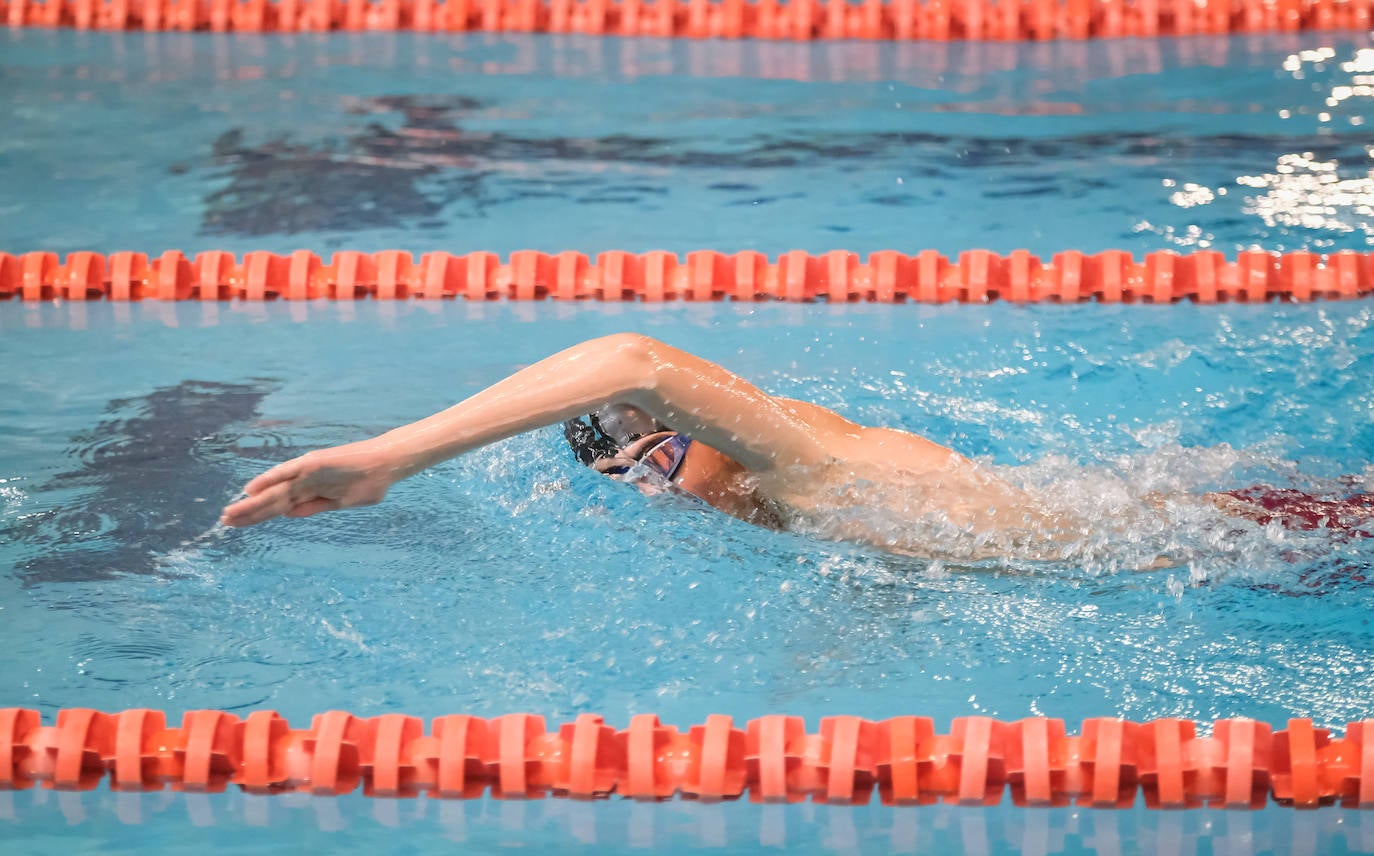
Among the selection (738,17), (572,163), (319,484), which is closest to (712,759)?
(319,484)

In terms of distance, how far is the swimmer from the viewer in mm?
2367

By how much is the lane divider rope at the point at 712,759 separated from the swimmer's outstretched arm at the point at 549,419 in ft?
1.72

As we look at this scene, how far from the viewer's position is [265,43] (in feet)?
24.2

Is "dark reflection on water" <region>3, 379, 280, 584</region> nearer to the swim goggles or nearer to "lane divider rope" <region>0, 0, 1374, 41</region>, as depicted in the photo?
the swim goggles

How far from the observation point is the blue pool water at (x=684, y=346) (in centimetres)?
282

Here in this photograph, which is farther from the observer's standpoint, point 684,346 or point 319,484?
point 684,346

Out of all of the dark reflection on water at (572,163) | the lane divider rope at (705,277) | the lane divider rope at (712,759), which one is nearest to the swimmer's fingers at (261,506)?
the lane divider rope at (712,759)

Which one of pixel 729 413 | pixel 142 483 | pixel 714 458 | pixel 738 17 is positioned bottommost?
pixel 142 483

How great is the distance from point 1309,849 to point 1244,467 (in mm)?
1440

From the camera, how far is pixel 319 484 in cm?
230

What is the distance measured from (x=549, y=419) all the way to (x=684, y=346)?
2.06 meters

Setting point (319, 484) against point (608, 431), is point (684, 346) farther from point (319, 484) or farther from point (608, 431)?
point (319, 484)

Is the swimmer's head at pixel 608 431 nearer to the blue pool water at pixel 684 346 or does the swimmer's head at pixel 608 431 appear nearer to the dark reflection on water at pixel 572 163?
the blue pool water at pixel 684 346

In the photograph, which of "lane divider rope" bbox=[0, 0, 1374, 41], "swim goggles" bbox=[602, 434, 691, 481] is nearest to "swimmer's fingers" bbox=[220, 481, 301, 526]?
"swim goggles" bbox=[602, 434, 691, 481]
